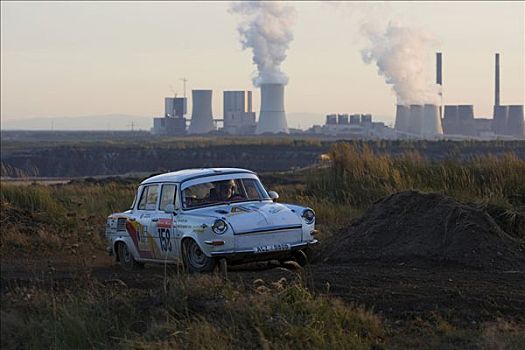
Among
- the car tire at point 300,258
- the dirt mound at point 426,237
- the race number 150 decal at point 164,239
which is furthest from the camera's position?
the race number 150 decal at point 164,239

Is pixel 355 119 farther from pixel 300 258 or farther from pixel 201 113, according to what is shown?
pixel 300 258

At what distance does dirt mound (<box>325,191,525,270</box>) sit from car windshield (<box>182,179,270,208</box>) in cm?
153

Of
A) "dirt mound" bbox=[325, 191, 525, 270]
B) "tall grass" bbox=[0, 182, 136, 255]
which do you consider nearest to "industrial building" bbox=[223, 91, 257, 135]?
"tall grass" bbox=[0, 182, 136, 255]

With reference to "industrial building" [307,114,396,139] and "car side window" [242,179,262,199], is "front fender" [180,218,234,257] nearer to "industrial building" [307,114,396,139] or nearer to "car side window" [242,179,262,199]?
"car side window" [242,179,262,199]

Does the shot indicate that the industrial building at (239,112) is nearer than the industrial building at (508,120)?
No

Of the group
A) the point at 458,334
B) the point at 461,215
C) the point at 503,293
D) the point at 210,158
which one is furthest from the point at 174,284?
the point at 210,158

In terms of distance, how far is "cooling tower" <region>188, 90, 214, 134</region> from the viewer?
126081 mm

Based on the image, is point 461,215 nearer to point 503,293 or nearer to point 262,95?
point 503,293

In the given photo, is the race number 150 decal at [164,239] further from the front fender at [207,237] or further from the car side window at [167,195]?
the front fender at [207,237]

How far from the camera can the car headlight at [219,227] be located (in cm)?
1324

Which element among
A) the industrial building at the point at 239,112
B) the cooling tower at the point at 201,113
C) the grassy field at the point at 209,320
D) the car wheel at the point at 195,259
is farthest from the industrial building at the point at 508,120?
the grassy field at the point at 209,320

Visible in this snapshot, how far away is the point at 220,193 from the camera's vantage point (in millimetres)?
14414

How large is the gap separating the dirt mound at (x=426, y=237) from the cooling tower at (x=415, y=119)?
80337 millimetres

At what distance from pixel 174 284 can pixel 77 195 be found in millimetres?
18663
